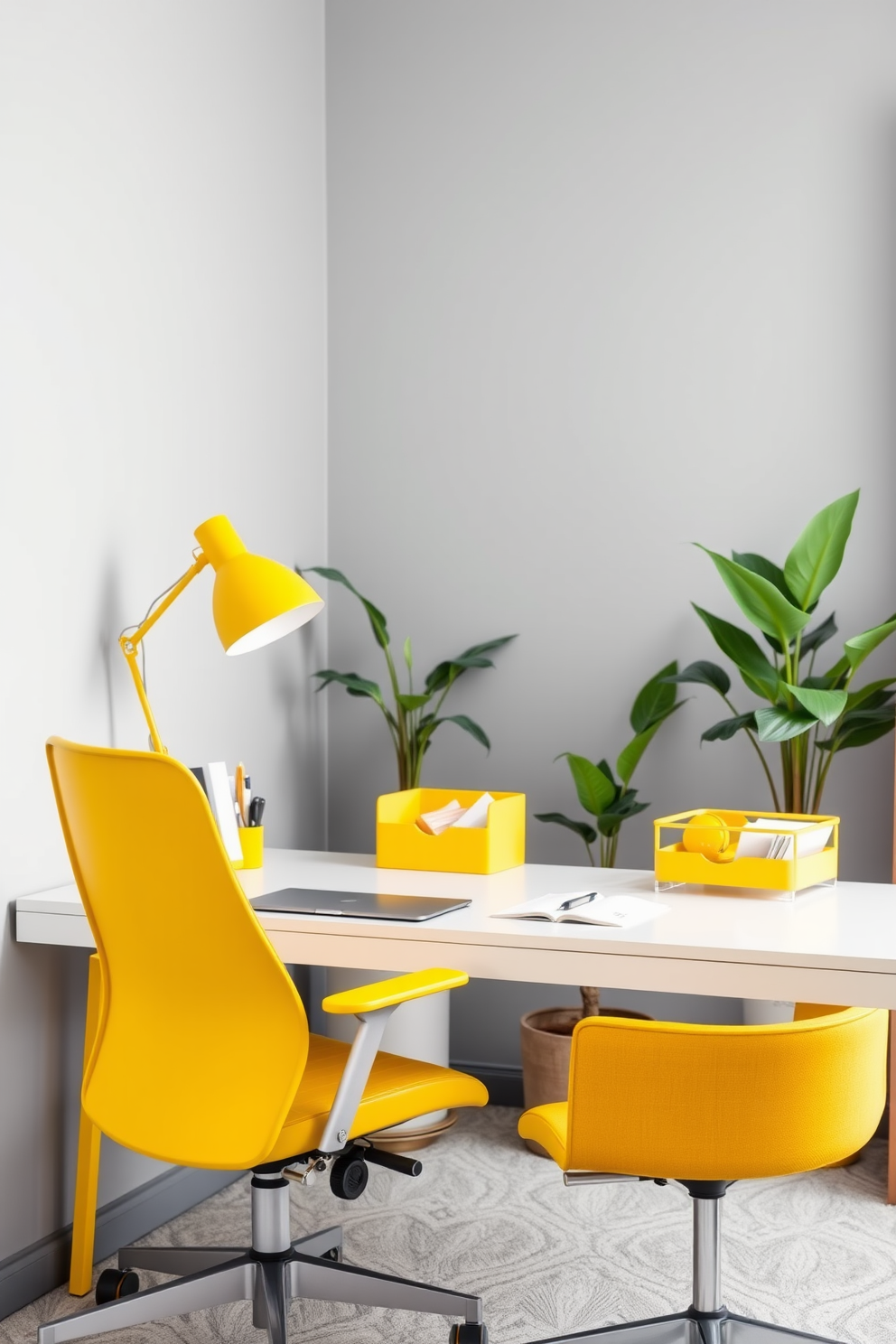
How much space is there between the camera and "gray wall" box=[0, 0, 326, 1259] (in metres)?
2.25

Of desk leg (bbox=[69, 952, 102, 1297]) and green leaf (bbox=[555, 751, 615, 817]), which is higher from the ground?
green leaf (bbox=[555, 751, 615, 817])

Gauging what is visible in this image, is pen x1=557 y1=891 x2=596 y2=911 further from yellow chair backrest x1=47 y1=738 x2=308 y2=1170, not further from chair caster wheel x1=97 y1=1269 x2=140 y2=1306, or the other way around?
chair caster wheel x1=97 y1=1269 x2=140 y2=1306

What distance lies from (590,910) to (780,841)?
419 mm

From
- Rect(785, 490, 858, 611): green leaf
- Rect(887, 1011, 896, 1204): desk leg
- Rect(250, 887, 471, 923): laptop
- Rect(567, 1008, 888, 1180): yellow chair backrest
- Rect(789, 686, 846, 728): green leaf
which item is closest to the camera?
Rect(567, 1008, 888, 1180): yellow chair backrest

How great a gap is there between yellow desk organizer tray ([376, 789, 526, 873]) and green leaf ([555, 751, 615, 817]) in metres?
0.32

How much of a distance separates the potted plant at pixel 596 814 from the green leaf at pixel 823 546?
0.40 metres

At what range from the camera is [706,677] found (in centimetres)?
299

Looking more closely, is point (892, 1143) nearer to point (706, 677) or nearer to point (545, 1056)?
point (545, 1056)

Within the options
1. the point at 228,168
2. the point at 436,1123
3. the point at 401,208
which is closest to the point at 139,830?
the point at 436,1123

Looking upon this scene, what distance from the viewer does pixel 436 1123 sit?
303cm

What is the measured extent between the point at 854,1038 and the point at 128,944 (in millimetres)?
968

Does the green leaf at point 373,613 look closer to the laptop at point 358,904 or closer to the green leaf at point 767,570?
the green leaf at point 767,570

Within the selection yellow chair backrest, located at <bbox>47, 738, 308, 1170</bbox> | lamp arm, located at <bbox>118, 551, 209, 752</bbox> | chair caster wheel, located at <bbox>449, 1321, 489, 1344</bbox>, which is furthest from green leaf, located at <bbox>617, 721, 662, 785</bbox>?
yellow chair backrest, located at <bbox>47, 738, 308, 1170</bbox>

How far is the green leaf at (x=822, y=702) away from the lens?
2.56 meters
